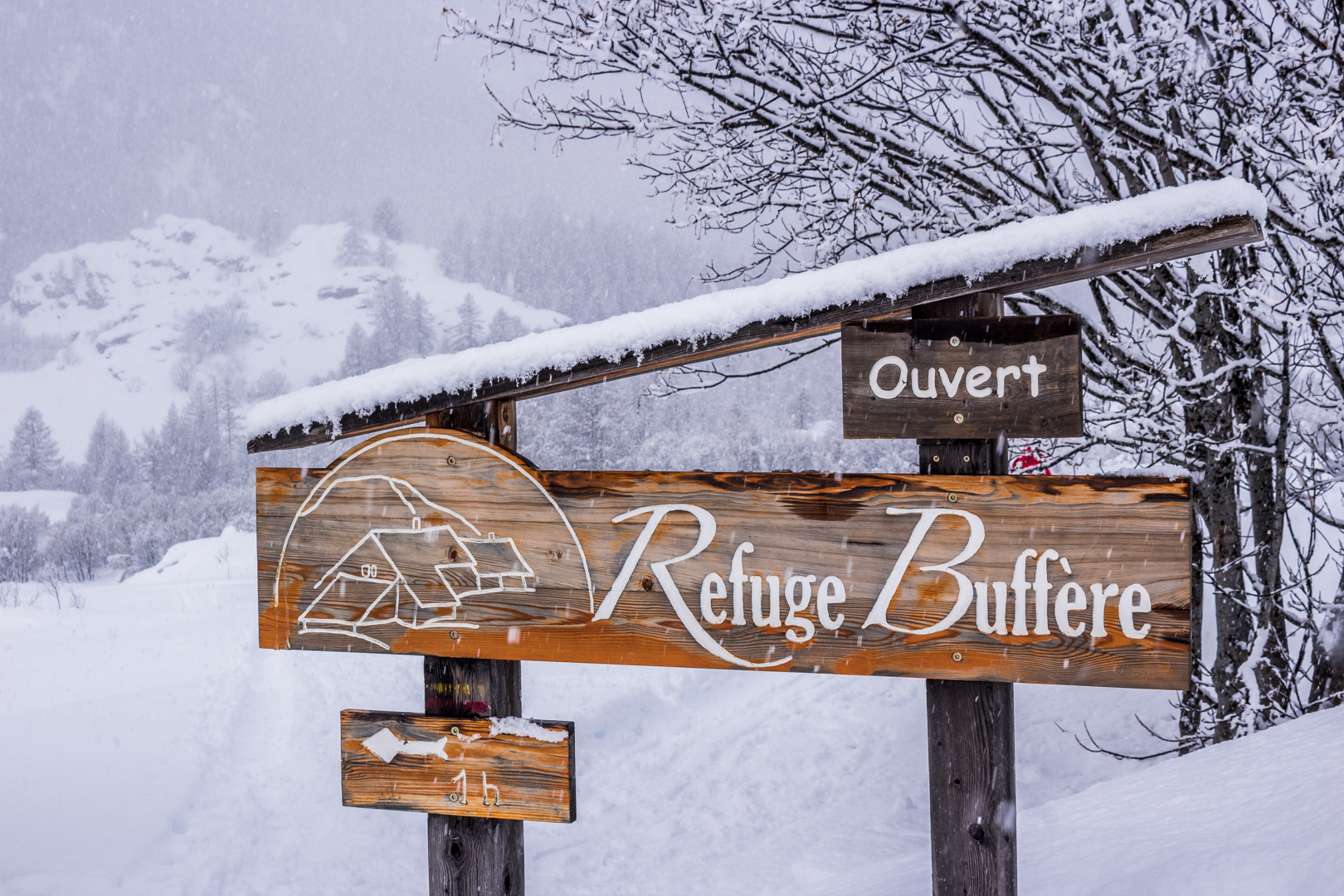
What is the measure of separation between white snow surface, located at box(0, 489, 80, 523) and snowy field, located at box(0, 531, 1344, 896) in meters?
67.8

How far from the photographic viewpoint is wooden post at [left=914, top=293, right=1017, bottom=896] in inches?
89.6

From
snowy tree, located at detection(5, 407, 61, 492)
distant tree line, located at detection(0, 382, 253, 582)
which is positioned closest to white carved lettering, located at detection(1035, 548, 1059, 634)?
distant tree line, located at detection(0, 382, 253, 582)

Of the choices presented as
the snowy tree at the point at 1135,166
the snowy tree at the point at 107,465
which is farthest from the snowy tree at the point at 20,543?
the snowy tree at the point at 107,465

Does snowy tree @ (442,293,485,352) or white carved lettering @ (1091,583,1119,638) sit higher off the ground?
snowy tree @ (442,293,485,352)

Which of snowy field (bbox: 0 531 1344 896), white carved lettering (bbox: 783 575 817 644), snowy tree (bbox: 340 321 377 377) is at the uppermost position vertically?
snowy tree (bbox: 340 321 377 377)

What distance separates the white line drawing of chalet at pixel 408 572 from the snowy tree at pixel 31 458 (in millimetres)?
87438

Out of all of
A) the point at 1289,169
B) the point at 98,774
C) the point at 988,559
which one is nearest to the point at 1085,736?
the point at 1289,169

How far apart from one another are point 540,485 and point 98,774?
5.81 m

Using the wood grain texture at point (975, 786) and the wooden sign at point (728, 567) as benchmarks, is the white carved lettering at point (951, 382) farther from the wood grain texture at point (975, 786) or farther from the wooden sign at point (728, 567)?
the wood grain texture at point (975, 786)

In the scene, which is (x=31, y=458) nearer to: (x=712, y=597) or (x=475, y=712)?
(x=475, y=712)

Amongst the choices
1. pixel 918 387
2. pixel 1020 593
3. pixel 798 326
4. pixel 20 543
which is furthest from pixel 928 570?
pixel 20 543

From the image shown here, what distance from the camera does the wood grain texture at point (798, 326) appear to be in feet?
6.66

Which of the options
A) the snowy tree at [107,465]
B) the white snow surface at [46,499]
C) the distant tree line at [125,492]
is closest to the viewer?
the distant tree line at [125,492]

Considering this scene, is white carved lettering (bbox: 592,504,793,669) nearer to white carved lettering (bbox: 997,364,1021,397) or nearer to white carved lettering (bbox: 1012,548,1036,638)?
white carved lettering (bbox: 1012,548,1036,638)
